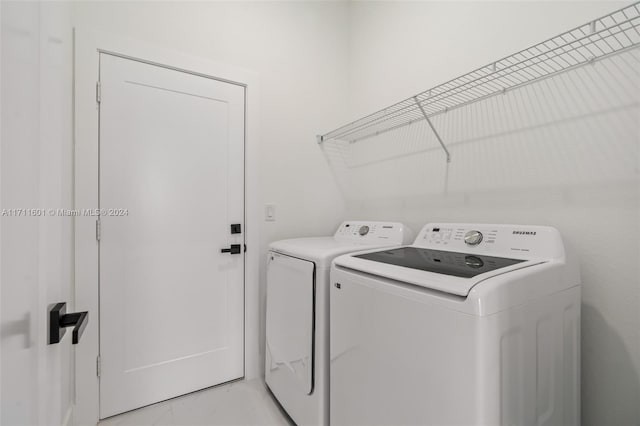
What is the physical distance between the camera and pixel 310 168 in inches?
88.7

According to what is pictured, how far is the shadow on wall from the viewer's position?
3.41ft

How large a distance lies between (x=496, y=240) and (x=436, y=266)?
42 cm

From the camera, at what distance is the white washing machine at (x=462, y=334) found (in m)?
0.76

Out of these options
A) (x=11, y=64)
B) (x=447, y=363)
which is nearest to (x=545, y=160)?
(x=447, y=363)

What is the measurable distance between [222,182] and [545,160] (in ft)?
5.79

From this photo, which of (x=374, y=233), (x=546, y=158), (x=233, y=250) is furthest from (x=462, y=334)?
(x=233, y=250)

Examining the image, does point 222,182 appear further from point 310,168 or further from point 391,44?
point 391,44

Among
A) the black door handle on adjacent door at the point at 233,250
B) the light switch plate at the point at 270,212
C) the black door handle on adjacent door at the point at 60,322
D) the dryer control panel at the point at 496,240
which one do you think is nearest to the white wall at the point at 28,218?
the black door handle on adjacent door at the point at 60,322

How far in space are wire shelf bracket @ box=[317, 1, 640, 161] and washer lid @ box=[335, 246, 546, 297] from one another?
70 centimetres

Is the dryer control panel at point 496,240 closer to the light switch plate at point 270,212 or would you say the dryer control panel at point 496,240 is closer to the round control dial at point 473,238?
the round control dial at point 473,238

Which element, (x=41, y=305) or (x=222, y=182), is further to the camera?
(x=222, y=182)

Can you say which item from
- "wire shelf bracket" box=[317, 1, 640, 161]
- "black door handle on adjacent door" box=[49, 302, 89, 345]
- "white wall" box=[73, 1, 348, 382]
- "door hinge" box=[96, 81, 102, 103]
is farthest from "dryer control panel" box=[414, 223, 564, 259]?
"door hinge" box=[96, 81, 102, 103]

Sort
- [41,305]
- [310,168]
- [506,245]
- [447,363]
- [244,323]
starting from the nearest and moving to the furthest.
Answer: [41,305]
[447,363]
[506,245]
[244,323]
[310,168]

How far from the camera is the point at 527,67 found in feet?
3.98
